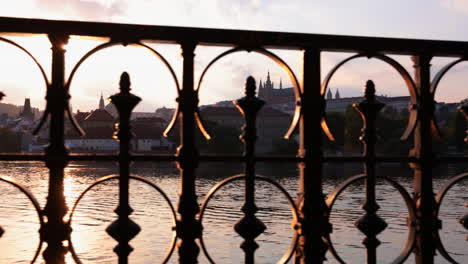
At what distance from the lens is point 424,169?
237 cm

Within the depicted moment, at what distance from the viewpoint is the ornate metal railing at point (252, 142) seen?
207 centimetres

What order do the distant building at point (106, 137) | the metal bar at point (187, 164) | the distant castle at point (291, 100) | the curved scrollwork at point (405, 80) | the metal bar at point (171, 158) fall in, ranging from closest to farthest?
1. the metal bar at point (171, 158)
2. the metal bar at point (187, 164)
3. the curved scrollwork at point (405, 80)
4. the distant building at point (106, 137)
5. the distant castle at point (291, 100)

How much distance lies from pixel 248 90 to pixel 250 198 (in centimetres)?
44

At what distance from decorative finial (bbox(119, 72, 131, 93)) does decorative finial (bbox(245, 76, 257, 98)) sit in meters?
0.46

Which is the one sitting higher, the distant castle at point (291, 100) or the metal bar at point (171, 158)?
the distant castle at point (291, 100)

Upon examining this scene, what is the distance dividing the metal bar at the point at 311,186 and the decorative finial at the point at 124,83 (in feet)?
2.31

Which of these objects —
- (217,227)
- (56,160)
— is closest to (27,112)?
(217,227)

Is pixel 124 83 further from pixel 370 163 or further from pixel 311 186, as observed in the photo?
pixel 370 163

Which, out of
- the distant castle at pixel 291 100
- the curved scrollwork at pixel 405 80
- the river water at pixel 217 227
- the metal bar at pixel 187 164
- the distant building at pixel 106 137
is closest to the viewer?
the metal bar at pixel 187 164

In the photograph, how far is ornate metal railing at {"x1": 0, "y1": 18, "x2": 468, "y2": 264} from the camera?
2072 millimetres

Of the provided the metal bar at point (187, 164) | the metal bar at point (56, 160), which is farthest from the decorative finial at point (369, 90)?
the metal bar at point (56, 160)

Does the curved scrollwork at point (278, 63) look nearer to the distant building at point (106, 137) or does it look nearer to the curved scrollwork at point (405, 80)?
the curved scrollwork at point (405, 80)

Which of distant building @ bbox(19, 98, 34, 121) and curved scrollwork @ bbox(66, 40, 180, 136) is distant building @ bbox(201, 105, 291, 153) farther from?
curved scrollwork @ bbox(66, 40, 180, 136)

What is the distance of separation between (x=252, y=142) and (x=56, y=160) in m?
0.76
